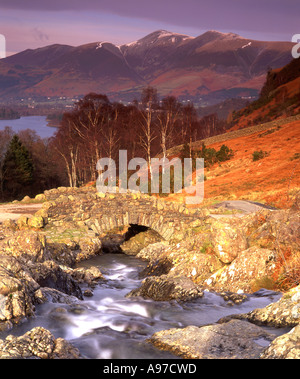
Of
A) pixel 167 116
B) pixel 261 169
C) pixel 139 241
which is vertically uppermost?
pixel 167 116

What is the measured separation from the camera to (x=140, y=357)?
23.7 feet

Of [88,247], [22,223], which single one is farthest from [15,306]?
[22,223]

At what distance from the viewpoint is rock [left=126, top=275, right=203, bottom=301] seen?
11.0 meters

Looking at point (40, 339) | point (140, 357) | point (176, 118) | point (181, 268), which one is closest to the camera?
point (40, 339)

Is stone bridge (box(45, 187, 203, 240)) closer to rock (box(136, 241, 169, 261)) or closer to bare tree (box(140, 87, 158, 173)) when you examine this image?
rock (box(136, 241, 169, 261))

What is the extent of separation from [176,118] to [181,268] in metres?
30.4

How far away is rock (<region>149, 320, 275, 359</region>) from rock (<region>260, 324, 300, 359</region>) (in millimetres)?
470

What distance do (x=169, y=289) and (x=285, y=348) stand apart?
225 inches

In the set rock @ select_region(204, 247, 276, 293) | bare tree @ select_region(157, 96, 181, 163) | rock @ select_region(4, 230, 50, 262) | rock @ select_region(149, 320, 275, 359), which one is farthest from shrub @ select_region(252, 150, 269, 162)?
rock @ select_region(149, 320, 275, 359)

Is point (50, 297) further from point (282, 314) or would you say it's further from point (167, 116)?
point (167, 116)

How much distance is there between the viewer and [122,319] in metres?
9.90

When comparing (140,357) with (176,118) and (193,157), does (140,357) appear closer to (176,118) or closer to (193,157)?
(176,118)
